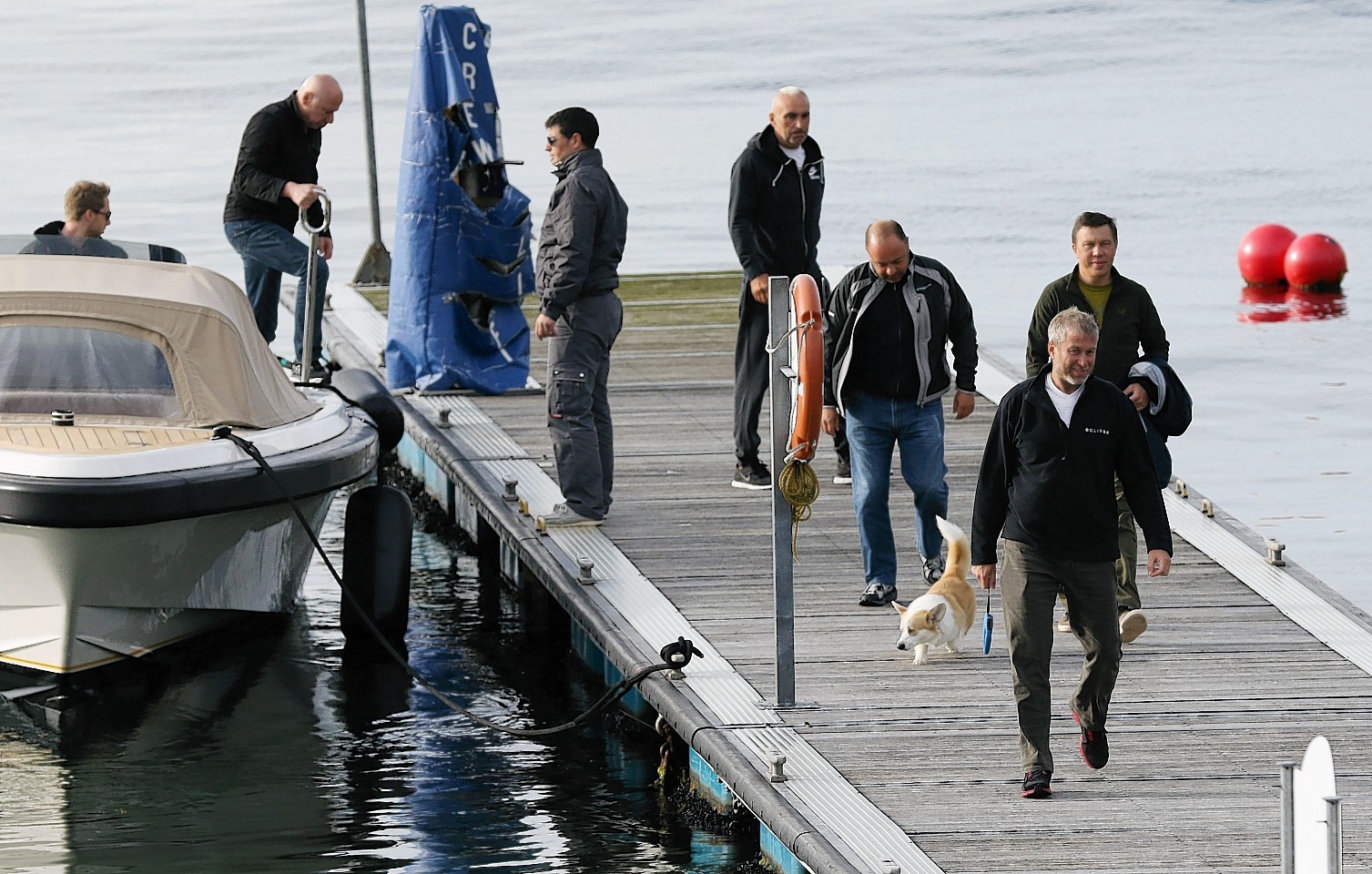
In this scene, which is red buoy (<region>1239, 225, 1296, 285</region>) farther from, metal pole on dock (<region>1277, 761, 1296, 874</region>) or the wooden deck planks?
metal pole on dock (<region>1277, 761, 1296, 874</region>)

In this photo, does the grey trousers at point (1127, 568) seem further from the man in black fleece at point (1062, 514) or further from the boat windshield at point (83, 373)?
the boat windshield at point (83, 373)

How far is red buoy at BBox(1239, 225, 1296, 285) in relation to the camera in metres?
22.3

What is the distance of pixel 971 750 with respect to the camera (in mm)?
6824

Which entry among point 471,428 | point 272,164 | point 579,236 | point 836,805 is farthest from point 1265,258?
point 836,805

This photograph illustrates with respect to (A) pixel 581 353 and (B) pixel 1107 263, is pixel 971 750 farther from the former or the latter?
(A) pixel 581 353

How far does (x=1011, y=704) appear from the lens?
7.26 m

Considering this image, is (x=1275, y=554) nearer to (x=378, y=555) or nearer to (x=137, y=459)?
(x=378, y=555)

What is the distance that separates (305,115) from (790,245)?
291 cm

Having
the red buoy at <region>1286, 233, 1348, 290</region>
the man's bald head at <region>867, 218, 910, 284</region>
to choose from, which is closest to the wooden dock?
the man's bald head at <region>867, 218, 910, 284</region>

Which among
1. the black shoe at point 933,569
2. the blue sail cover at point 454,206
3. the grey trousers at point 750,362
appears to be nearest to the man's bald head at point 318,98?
the blue sail cover at point 454,206

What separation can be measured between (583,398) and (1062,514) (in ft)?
11.2

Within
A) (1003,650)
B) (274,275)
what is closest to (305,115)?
(274,275)

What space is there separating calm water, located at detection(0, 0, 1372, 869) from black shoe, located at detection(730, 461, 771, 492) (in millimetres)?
1371

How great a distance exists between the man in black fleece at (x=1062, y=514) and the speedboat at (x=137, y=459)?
3.24 meters
